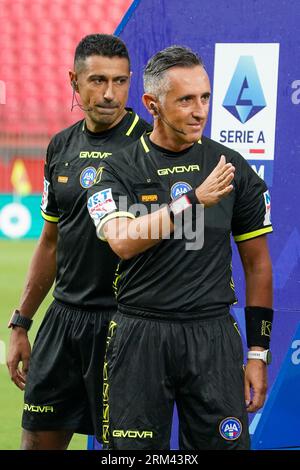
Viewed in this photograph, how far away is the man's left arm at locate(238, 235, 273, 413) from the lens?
340 cm

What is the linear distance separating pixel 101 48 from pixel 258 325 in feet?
4.23

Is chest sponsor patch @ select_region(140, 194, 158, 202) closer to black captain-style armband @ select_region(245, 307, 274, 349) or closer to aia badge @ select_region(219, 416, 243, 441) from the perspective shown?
black captain-style armband @ select_region(245, 307, 274, 349)

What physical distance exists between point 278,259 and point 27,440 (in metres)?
1.33

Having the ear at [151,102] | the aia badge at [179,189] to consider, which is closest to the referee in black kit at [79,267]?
the ear at [151,102]

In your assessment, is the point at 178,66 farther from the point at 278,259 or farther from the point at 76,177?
the point at 278,259

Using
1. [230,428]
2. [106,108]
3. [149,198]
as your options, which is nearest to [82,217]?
[106,108]

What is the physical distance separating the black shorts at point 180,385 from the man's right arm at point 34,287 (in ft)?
3.05

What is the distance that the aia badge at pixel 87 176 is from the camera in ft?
12.6

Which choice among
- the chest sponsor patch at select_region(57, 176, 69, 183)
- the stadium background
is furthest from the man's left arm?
the stadium background

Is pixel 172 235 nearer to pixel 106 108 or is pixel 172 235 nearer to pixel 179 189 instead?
pixel 179 189

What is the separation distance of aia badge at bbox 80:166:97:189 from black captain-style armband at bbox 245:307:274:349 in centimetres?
81

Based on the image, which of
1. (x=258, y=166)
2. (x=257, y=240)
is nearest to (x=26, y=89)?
(x=258, y=166)

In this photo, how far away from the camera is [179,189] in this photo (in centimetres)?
332

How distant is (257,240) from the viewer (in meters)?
3.43
